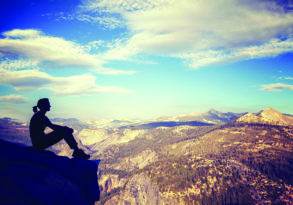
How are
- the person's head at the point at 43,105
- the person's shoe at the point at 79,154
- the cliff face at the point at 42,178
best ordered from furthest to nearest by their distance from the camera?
the person's shoe at the point at 79,154 < the person's head at the point at 43,105 < the cliff face at the point at 42,178

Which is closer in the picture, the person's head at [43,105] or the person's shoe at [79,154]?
the person's head at [43,105]

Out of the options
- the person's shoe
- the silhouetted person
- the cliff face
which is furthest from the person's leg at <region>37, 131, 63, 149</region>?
the person's shoe

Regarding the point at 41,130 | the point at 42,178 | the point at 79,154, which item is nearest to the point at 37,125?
the point at 41,130

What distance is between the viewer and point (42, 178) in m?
22.8

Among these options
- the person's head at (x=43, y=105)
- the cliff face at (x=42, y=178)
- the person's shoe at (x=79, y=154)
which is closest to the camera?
the cliff face at (x=42, y=178)

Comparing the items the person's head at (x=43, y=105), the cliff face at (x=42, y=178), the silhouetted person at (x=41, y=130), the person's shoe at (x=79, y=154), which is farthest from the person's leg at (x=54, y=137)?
the person's head at (x=43, y=105)

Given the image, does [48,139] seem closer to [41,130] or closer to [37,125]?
[41,130]

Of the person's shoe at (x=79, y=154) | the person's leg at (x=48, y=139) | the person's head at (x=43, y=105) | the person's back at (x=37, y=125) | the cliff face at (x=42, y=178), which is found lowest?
the cliff face at (x=42, y=178)

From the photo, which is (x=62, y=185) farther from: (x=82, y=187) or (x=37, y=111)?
(x=37, y=111)

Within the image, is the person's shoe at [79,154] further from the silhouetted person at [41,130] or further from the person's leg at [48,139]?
the person's leg at [48,139]

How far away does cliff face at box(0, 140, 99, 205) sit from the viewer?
19.7 metres

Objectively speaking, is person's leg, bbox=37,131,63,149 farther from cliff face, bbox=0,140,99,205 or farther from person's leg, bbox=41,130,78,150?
cliff face, bbox=0,140,99,205

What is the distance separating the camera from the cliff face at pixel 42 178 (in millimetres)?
19734

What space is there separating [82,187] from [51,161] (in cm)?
395
